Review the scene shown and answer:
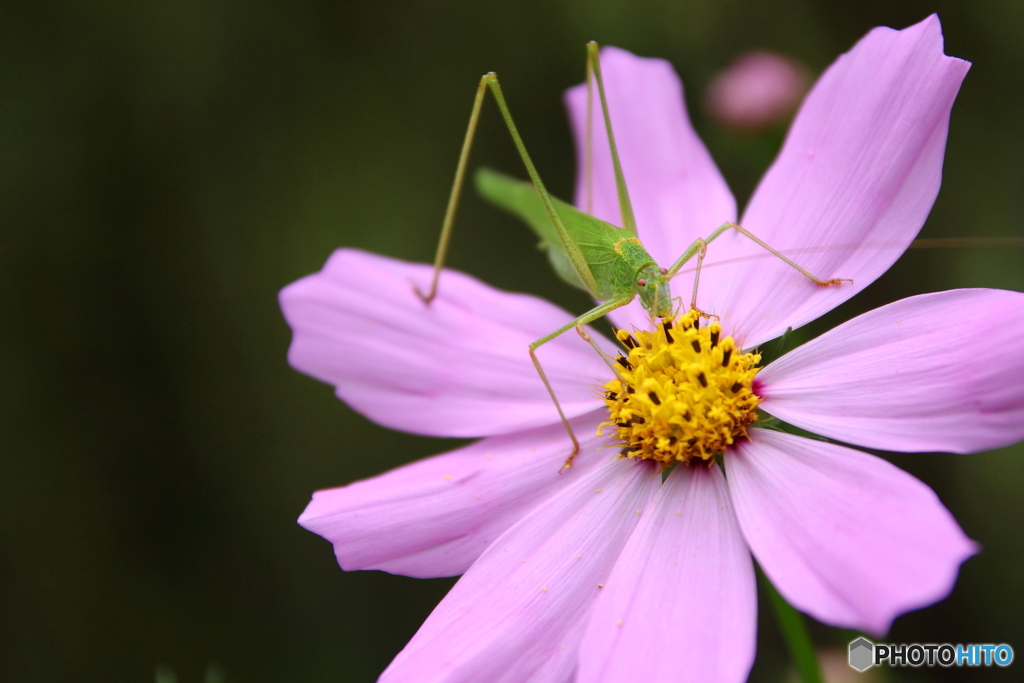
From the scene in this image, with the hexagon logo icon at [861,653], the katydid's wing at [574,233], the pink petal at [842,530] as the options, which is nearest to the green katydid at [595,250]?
the katydid's wing at [574,233]

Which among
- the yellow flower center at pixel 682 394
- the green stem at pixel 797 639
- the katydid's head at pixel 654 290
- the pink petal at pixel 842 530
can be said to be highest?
the katydid's head at pixel 654 290

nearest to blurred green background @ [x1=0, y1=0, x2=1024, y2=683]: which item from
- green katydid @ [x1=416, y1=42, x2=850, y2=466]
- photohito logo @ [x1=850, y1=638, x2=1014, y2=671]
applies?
photohito logo @ [x1=850, y1=638, x2=1014, y2=671]

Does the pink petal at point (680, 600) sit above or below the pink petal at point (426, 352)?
below

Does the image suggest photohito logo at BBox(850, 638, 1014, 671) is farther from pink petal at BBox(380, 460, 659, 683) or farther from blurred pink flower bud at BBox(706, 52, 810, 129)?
blurred pink flower bud at BBox(706, 52, 810, 129)

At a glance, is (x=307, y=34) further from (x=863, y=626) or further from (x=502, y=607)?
(x=863, y=626)

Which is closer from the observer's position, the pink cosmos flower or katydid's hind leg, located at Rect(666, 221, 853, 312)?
the pink cosmos flower

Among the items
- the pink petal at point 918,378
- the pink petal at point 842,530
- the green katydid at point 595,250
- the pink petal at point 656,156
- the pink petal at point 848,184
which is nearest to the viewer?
the pink petal at point 842,530

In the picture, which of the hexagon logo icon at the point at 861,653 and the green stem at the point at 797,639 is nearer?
the green stem at the point at 797,639

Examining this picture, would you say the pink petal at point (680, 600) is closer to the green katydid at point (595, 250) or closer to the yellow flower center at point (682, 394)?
the yellow flower center at point (682, 394)
